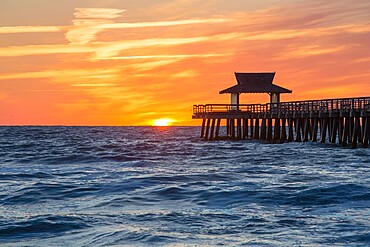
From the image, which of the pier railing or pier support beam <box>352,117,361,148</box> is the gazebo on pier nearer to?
the pier railing

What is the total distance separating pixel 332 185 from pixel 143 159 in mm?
18508

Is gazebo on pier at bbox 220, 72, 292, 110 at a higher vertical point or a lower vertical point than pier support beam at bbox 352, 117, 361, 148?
higher

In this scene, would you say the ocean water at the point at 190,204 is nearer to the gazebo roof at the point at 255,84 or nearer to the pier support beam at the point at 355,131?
the pier support beam at the point at 355,131

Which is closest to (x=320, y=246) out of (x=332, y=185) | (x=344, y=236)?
(x=344, y=236)

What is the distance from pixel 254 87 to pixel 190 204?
4726 cm

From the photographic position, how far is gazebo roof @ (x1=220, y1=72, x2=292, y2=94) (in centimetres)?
6631

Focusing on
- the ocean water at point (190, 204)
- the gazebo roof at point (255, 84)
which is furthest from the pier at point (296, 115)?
the ocean water at point (190, 204)

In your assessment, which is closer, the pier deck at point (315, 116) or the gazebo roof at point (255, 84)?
the pier deck at point (315, 116)

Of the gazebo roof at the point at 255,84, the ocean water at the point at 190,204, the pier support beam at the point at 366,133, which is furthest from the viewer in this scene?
the gazebo roof at the point at 255,84

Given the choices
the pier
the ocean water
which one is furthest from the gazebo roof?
Answer: the ocean water

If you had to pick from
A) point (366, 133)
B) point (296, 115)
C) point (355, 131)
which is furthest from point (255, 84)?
point (366, 133)

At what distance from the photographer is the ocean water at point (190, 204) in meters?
15.1

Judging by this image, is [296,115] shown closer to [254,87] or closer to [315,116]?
[315,116]

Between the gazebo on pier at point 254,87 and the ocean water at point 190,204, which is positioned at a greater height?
the gazebo on pier at point 254,87
